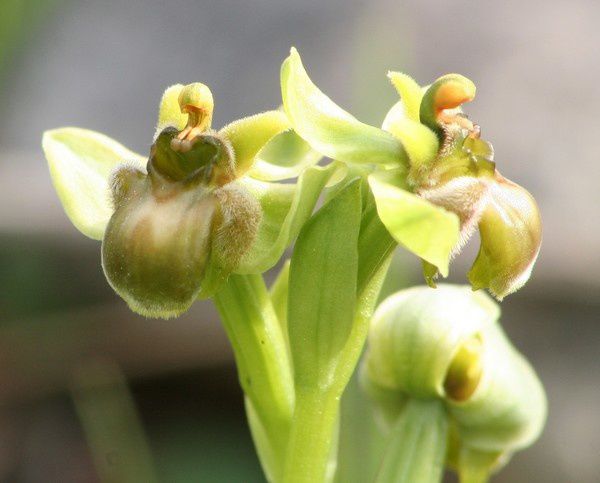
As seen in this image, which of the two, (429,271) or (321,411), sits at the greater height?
(429,271)

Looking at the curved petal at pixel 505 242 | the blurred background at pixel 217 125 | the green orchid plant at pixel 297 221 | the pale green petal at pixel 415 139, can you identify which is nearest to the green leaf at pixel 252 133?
the green orchid plant at pixel 297 221

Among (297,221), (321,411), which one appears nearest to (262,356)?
(321,411)

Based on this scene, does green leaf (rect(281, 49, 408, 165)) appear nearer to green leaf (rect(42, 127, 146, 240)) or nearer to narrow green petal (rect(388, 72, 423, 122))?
narrow green petal (rect(388, 72, 423, 122))

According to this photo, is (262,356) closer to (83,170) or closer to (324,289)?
(324,289)

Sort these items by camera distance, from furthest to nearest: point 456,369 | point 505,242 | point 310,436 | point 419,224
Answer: point 456,369
point 310,436
point 505,242
point 419,224

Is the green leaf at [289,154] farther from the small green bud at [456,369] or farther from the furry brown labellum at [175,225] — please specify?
the small green bud at [456,369]

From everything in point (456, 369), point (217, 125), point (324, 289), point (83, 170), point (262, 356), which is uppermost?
point (83, 170)

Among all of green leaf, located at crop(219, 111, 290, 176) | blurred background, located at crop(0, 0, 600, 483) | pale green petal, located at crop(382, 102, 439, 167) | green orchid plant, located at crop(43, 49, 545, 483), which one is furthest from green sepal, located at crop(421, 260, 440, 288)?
blurred background, located at crop(0, 0, 600, 483)
